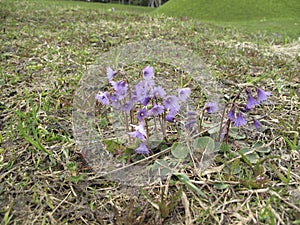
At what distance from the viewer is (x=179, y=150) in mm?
1526

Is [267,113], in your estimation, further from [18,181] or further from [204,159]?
[18,181]

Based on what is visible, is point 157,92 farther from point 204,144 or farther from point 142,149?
point 204,144

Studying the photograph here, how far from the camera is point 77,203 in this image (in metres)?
1.34

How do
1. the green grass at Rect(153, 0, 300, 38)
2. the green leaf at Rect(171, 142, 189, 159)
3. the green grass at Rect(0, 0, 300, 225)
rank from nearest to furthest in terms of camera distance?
the green grass at Rect(0, 0, 300, 225) → the green leaf at Rect(171, 142, 189, 159) → the green grass at Rect(153, 0, 300, 38)

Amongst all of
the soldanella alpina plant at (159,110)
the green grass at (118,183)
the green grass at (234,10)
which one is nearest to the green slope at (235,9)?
the green grass at (234,10)

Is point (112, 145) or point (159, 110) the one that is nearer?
point (159, 110)

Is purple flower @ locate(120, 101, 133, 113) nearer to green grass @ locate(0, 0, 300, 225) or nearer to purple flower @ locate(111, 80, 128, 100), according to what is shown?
purple flower @ locate(111, 80, 128, 100)

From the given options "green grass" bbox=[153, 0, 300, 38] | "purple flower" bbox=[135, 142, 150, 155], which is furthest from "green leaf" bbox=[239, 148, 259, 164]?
"green grass" bbox=[153, 0, 300, 38]

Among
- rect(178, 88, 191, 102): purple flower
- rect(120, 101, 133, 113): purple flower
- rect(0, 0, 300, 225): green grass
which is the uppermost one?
rect(178, 88, 191, 102): purple flower

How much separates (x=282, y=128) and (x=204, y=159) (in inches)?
25.8

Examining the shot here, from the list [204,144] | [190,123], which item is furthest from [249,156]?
[190,123]

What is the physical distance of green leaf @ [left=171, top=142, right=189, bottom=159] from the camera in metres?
1.50

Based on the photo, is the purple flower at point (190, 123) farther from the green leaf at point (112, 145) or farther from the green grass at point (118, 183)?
the green leaf at point (112, 145)

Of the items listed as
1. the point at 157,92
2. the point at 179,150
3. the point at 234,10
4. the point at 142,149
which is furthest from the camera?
the point at 234,10
